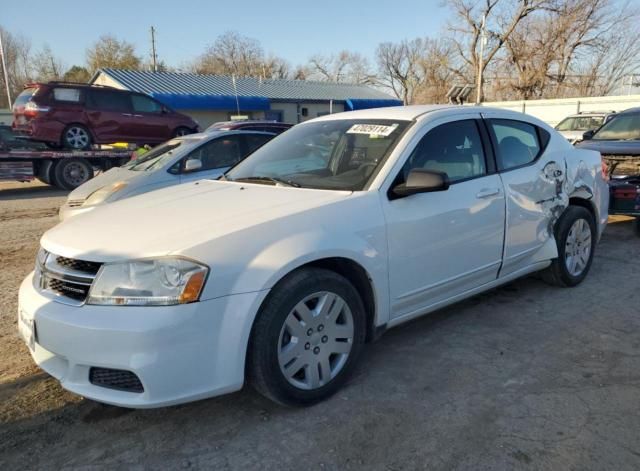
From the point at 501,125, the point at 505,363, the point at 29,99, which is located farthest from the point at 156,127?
the point at 505,363

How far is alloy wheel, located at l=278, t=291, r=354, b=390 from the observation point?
2.67 m

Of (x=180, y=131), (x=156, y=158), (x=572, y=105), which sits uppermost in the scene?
(x=572, y=105)

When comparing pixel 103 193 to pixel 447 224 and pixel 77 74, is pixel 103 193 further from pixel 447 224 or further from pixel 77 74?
pixel 77 74

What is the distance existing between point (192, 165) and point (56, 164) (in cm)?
715

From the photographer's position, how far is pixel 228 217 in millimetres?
2707

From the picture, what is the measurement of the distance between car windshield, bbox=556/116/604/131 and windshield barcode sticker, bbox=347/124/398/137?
15.1 m

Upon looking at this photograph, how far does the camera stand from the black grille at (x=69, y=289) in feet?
8.15

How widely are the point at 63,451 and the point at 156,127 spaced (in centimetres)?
1331

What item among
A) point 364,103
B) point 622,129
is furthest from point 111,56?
point 622,129

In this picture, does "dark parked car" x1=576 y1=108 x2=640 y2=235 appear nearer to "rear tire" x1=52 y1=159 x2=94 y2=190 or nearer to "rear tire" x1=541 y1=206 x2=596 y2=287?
"rear tire" x1=541 y1=206 x2=596 y2=287

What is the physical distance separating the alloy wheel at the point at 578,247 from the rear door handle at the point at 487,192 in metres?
1.21

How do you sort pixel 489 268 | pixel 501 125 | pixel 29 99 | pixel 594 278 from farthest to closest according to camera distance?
pixel 29 99 → pixel 594 278 → pixel 501 125 → pixel 489 268

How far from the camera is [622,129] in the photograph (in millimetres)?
8336

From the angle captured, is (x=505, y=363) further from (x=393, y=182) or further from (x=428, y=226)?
(x=393, y=182)
